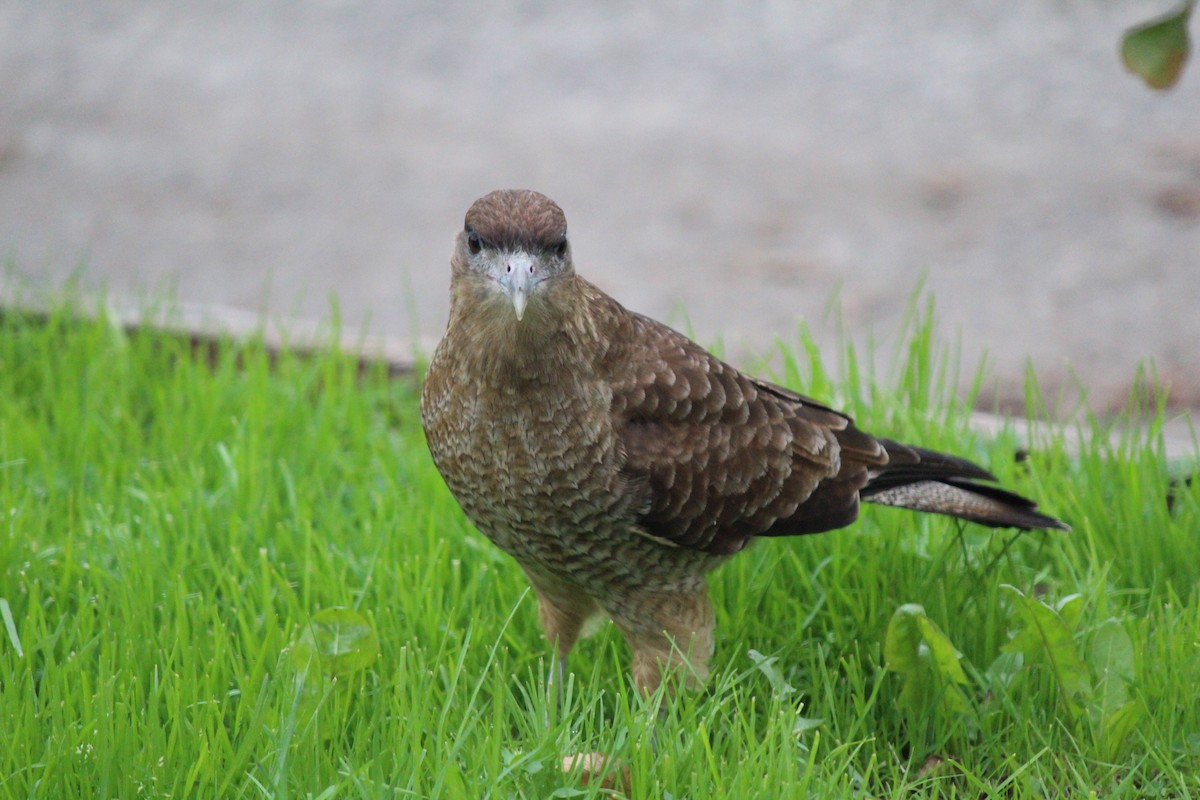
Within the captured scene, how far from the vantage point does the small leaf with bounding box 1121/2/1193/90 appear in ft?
9.36

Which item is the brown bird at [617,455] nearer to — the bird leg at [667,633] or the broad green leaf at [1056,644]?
the bird leg at [667,633]

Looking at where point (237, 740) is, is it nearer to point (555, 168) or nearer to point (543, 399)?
point (543, 399)

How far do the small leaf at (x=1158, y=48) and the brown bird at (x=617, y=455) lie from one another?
4.37ft

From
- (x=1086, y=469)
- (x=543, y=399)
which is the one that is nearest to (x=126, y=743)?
(x=543, y=399)

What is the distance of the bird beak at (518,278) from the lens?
3.22 m

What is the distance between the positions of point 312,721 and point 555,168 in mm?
5627

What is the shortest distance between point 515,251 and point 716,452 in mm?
824

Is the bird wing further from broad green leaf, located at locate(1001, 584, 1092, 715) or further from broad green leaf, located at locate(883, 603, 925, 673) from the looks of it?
broad green leaf, located at locate(1001, 584, 1092, 715)

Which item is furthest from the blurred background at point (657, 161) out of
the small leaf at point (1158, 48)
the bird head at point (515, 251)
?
the small leaf at point (1158, 48)

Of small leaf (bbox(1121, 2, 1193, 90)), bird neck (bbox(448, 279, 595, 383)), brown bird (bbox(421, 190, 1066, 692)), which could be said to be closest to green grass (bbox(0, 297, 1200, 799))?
brown bird (bbox(421, 190, 1066, 692))

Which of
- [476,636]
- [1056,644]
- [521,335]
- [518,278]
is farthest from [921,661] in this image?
[518,278]

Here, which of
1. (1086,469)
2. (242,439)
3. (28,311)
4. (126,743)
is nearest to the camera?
Answer: (126,743)

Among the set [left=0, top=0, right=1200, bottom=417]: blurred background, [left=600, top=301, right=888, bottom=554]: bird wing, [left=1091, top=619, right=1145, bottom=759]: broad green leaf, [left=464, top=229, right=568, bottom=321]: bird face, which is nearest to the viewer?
[left=464, top=229, right=568, bottom=321]: bird face

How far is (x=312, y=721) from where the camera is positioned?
10.3ft
